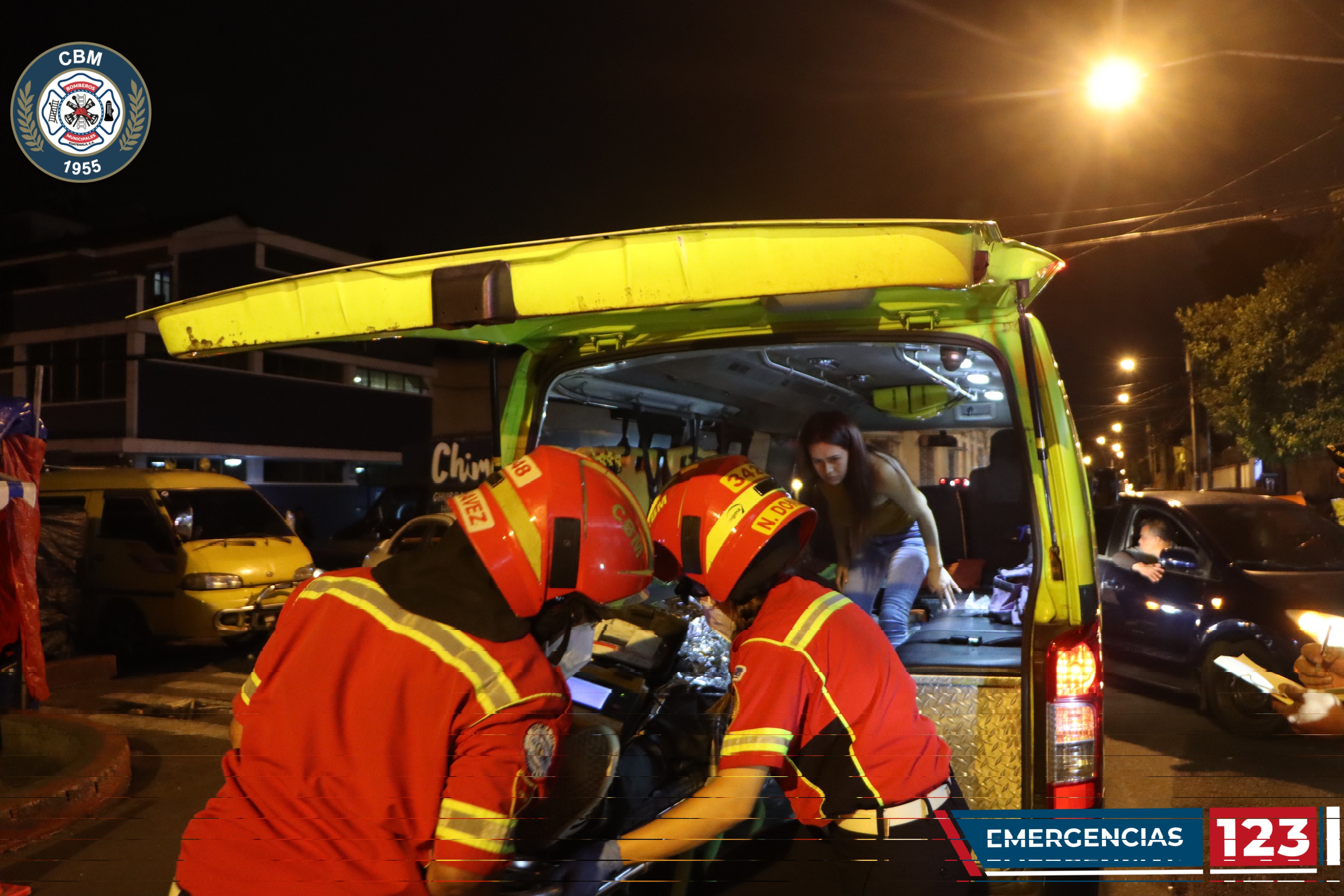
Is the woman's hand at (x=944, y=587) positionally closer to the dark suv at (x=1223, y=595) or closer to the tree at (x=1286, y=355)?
the dark suv at (x=1223, y=595)

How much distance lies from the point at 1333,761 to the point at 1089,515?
1858 millimetres

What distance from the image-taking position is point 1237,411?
1703cm

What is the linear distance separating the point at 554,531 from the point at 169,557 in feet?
32.3

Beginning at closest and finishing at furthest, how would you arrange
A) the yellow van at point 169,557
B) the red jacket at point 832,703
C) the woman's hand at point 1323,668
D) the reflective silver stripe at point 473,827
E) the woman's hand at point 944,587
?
the reflective silver stripe at point 473,827
the red jacket at point 832,703
the woman's hand at point 1323,668
the woman's hand at point 944,587
the yellow van at point 169,557

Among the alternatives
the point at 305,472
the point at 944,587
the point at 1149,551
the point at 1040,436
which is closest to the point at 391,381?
the point at 305,472

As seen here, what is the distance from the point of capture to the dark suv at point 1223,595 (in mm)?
6547

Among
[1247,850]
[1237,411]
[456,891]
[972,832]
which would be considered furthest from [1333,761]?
[1237,411]

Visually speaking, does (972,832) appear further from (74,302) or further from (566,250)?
(74,302)

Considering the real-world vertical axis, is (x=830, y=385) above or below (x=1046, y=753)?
above

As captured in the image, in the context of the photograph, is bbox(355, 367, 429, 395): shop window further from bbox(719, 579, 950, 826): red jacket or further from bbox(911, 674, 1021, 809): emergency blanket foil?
bbox(719, 579, 950, 826): red jacket

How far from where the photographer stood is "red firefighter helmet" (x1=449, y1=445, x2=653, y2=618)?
167 cm

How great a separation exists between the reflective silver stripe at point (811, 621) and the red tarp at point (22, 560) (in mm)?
5534

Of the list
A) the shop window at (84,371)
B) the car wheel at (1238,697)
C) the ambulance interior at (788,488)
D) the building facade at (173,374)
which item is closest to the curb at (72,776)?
the ambulance interior at (788,488)

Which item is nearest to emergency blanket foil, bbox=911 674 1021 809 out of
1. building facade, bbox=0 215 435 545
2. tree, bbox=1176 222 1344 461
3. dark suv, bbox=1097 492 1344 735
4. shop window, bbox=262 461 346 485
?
dark suv, bbox=1097 492 1344 735
